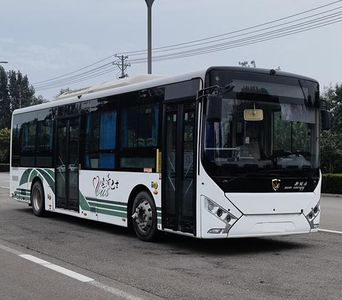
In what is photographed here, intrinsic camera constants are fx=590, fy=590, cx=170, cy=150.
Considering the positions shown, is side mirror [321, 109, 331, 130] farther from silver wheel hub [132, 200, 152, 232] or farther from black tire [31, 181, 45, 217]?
black tire [31, 181, 45, 217]

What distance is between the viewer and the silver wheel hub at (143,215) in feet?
35.8

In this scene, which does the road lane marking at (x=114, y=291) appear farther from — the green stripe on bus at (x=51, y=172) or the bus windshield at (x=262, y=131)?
the green stripe on bus at (x=51, y=172)

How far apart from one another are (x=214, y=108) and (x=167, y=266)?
2503 millimetres

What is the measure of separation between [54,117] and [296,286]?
9414 millimetres

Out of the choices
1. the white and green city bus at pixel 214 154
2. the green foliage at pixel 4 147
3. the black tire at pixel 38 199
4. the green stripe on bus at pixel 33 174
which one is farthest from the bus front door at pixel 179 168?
the green foliage at pixel 4 147

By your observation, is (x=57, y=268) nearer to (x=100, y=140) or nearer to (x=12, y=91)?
(x=100, y=140)

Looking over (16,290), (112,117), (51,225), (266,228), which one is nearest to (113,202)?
(112,117)

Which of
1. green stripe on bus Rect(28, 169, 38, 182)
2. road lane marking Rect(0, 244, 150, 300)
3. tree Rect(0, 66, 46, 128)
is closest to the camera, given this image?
road lane marking Rect(0, 244, 150, 300)

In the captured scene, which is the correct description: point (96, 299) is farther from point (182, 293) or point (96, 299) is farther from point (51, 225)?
point (51, 225)

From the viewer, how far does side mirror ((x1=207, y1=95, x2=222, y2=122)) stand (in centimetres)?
912

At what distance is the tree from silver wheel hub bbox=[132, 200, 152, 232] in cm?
11400

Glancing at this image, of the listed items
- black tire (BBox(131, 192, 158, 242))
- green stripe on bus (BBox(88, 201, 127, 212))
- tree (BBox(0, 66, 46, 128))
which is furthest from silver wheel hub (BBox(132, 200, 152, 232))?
tree (BBox(0, 66, 46, 128))

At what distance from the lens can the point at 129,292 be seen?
707 cm

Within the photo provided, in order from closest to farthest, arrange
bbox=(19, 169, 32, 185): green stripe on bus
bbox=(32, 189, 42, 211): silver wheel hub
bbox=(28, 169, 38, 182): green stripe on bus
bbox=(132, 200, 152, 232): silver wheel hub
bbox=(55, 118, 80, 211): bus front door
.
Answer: bbox=(132, 200, 152, 232): silver wheel hub → bbox=(55, 118, 80, 211): bus front door → bbox=(32, 189, 42, 211): silver wheel hub → bbox=(28, 169, 38, 182): green stripe on bus → bbox=(19, 169, 32, 185): green stripe on bus
